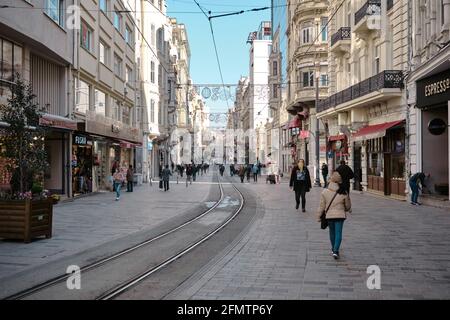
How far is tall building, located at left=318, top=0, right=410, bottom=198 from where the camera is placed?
23141mm

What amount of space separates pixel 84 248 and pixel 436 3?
15.5 metres

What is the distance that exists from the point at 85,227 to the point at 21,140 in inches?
126

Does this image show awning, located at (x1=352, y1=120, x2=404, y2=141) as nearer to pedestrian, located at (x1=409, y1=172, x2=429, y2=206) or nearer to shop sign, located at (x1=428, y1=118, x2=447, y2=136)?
pedestrian, located at (x1=409, y1=172, x2=429, y2=206)

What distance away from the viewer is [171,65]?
59.4 metres

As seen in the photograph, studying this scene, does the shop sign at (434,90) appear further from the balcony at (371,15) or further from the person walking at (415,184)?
the balcony at (371,15)

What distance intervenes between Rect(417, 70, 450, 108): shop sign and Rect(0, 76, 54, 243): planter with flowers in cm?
1377

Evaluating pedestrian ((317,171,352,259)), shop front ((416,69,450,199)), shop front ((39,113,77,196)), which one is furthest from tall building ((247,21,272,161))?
pedestrian ((317,171,352,259))

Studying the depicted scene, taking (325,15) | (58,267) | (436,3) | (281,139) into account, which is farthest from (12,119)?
(281,139)

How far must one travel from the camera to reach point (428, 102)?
19.5 metres

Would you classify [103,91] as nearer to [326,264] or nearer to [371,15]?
[371,15]

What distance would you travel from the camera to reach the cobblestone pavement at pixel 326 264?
21.3ft

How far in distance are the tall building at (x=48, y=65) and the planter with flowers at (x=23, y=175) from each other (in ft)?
7.85

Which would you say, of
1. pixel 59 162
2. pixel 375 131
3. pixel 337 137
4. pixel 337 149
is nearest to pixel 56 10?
pixel 59 162
